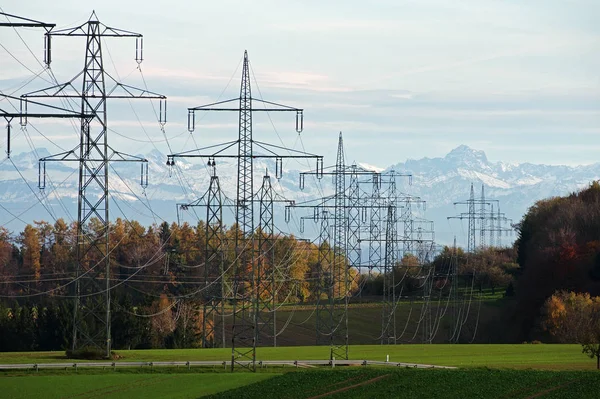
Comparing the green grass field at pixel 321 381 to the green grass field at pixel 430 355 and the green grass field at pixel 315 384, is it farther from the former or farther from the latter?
the green grass field at pixel 430 355

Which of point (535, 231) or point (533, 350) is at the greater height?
point (535, 231)

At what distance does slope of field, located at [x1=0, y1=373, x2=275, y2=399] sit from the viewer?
2254 inches

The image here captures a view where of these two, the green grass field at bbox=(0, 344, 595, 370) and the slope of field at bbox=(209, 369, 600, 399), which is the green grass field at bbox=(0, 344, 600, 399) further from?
the green grass field at bbox=(0, 344, 595, 370)

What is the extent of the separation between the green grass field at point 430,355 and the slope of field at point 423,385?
971cm

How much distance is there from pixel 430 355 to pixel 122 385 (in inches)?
1207

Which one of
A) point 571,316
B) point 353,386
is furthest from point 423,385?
point 571,316

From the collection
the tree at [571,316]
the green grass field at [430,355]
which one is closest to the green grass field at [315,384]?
the green grass field at [430,355]

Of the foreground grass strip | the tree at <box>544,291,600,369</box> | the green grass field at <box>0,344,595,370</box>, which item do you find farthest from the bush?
the tree at <box>544,291,600,369</box>

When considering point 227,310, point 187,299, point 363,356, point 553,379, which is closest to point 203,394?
point 553,379

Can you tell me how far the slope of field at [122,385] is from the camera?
188 ft

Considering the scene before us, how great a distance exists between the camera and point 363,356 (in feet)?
269

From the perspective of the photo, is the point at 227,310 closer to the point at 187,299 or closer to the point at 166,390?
the point at 187,299

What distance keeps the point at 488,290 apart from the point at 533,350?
7600 cm

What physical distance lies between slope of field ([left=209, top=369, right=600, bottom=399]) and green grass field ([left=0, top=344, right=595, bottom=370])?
9.71 m
